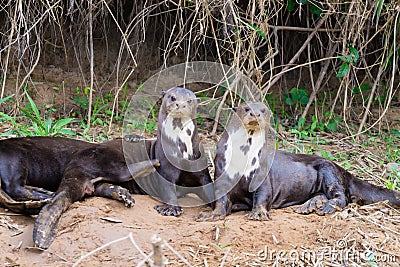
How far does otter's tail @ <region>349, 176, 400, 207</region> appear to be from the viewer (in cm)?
390

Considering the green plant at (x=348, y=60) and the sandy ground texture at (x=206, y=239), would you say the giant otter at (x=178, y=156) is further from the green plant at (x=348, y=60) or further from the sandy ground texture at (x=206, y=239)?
the green plant at (x=348, y=60)

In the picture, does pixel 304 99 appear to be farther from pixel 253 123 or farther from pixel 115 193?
pixel 115 193

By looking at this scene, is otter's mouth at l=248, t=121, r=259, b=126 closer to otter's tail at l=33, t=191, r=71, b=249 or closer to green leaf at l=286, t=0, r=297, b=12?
otter's tail at l=33, t=191, r=71, b=249

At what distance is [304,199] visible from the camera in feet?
13.0

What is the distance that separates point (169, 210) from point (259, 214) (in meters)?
0.54

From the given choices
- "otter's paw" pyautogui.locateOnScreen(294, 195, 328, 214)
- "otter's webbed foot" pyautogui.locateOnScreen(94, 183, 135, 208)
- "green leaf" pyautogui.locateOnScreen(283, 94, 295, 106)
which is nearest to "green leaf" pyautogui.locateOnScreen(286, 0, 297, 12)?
"green leaf" pyautogui.locateOnScreen(283, 94, 295, 106)

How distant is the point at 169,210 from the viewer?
144 inches

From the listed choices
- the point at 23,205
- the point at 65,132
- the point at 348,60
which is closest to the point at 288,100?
the point at 348,60

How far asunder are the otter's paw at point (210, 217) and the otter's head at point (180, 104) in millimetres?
656

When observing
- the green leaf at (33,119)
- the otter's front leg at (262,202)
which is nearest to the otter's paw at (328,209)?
the otter's front leg at (262,202)

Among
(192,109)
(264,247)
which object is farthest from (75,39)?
(264,247)

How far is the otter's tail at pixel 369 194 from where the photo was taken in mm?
3905

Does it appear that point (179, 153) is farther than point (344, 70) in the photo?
No

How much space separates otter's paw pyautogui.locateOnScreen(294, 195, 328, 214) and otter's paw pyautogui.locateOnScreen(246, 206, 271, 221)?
28 centimetres
